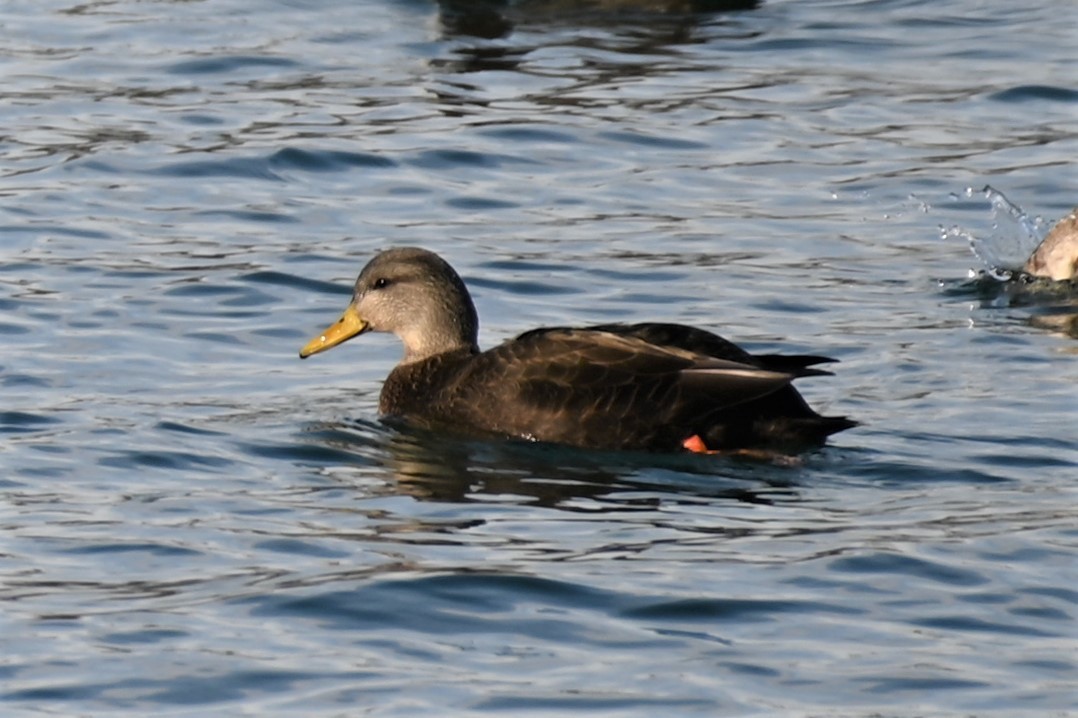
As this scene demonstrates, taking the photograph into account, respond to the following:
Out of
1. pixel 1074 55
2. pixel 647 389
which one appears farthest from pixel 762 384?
pixel 1074 55

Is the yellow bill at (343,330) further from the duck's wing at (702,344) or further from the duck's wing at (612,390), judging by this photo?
the duck's wing at (702,344)

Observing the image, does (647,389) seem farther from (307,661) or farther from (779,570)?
(307,661)

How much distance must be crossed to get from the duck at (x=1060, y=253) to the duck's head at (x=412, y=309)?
12.9 ft

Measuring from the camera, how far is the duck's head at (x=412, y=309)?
11.1m

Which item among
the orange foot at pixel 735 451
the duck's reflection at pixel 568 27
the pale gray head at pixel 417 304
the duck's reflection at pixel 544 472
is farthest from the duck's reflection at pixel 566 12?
the orange foot at pixel 735 451

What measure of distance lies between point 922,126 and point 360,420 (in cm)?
682

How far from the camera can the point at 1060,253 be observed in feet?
44.9

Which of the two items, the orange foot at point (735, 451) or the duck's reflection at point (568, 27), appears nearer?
the orange foot at point (735, 451)

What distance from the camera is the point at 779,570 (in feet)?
27.0

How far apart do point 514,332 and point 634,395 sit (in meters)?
2.52

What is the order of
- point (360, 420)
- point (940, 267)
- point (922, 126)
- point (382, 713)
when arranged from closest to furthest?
point (382, 713)
point (360, 420)
point (940, 267)
point (922, 126)

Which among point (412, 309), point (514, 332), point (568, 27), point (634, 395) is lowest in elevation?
point (514, 332)

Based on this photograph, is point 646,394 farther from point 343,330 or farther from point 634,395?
point 343,330

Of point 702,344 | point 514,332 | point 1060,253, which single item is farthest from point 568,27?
point 702,344
